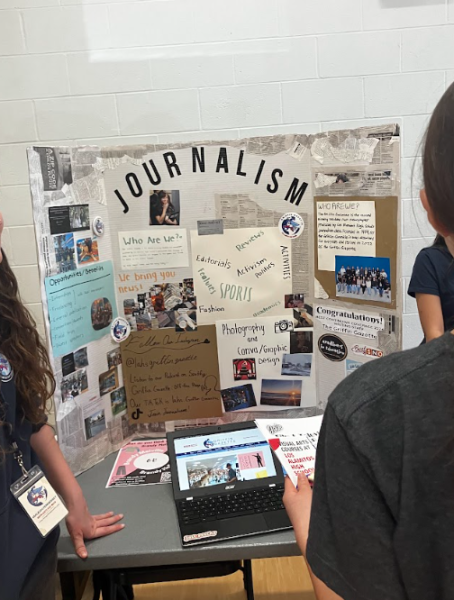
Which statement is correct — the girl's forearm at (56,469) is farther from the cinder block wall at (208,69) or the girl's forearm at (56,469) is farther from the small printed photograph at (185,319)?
the cinder block wall at (208,69)

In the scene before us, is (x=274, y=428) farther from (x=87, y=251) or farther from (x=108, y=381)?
(x=87, y=251)

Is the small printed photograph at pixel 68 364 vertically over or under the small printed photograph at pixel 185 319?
under

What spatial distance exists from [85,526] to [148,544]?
0.16 metres

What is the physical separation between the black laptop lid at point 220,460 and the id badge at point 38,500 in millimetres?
321

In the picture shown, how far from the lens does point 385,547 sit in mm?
473

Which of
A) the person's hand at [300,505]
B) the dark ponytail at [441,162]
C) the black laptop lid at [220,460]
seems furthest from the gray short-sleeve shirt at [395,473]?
the black laptop lid at [220,460]

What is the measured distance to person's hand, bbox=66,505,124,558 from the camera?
117 cm

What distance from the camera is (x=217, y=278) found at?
5.15 feet

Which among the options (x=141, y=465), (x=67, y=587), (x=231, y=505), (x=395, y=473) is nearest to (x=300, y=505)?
(x=231, y=505)

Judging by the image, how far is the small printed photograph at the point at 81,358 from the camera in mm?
1419

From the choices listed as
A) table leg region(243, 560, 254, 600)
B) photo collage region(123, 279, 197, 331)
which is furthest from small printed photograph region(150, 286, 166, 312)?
table leg region(243, 560, 254, 600)

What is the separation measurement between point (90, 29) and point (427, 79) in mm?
1376

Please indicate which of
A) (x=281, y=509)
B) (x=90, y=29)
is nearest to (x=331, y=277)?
(x=281, y=509)

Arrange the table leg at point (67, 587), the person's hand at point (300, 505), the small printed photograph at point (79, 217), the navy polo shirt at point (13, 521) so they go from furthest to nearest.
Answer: the table leg at point (67, 587)
the small printed photograph at point (79, 217)
the navy polo shirt at point (13, 521)
the person's hand at point (300, 505)
